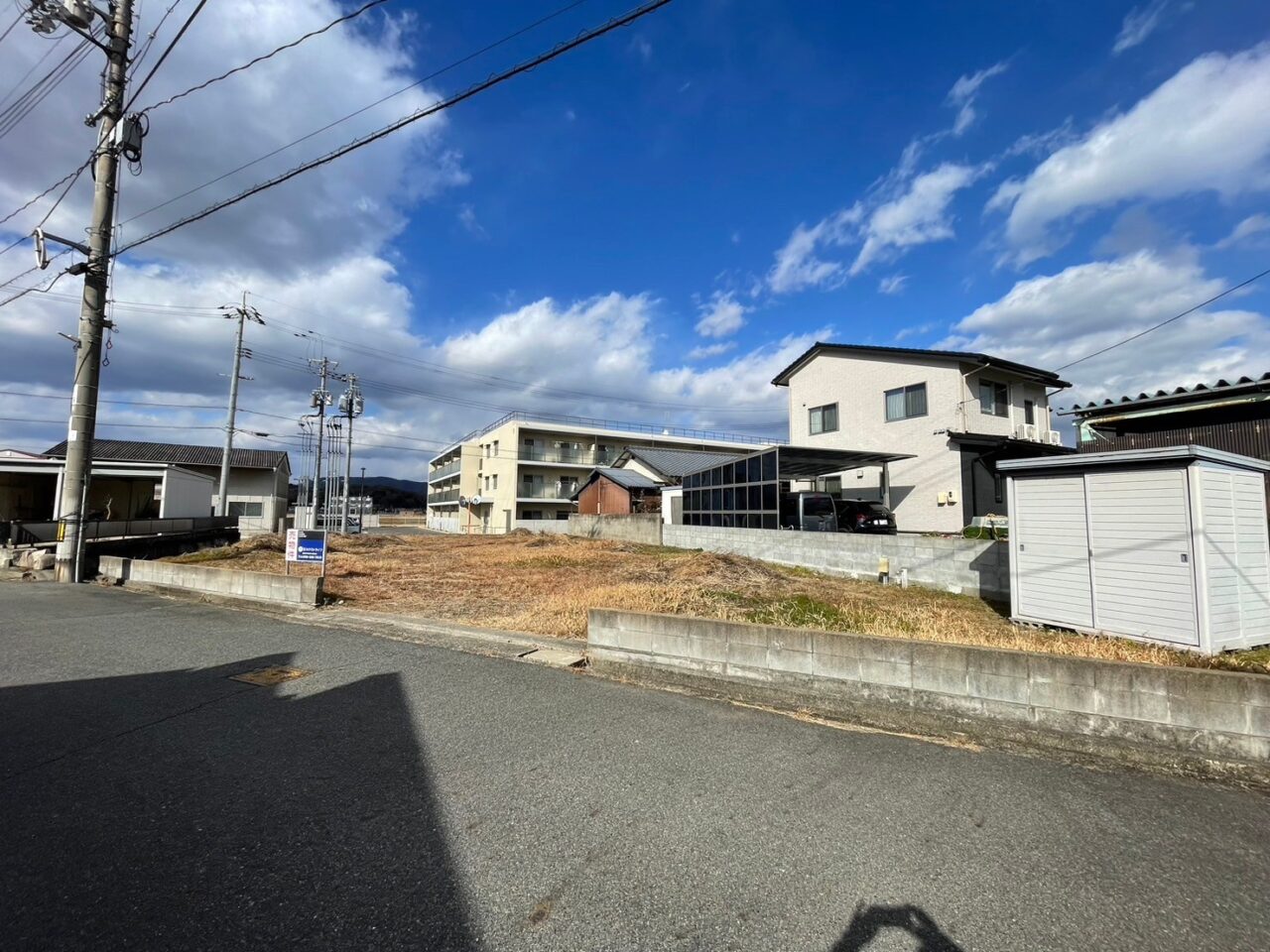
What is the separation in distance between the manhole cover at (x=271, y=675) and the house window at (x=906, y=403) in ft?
59.1

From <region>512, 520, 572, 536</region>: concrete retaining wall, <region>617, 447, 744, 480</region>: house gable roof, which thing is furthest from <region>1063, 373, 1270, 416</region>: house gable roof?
A: <region>512, 520, 572, 536</region>: concrete retaining wall

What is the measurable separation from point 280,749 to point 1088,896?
4308 mm

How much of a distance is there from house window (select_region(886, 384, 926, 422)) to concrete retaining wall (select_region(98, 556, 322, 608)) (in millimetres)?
17276

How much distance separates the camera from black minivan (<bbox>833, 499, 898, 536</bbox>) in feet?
54.7

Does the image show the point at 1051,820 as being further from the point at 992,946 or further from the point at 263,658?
the point at 263,658

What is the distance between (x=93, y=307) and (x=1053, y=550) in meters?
17.4

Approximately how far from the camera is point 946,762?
3.59 meters

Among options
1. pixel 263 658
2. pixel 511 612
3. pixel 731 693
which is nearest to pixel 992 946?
pixel 731 693

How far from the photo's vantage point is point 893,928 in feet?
7.00

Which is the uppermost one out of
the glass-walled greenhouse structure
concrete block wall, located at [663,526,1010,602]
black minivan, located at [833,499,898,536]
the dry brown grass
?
the glass-walled greenhouse structure

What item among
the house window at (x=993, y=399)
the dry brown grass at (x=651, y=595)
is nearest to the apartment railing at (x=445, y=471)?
the dry brown grass at (x=651, y=595)

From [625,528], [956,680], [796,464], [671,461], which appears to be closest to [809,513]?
[796,464]

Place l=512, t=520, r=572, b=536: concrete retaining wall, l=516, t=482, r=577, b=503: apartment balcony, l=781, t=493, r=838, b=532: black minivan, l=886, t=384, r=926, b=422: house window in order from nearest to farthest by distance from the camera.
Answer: l=781, t=493, r=838, b=532: black minivan < l=886, t=384, r=926, b=422: house window < l=512, t=520, r=572, b=536: concrete retaining wall < l=516, t=482, r=577, b=503: apartment balcony

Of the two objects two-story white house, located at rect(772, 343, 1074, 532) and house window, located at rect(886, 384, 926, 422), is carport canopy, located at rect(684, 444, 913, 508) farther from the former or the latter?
house window, located at rect(886, 384, 926, 422)
